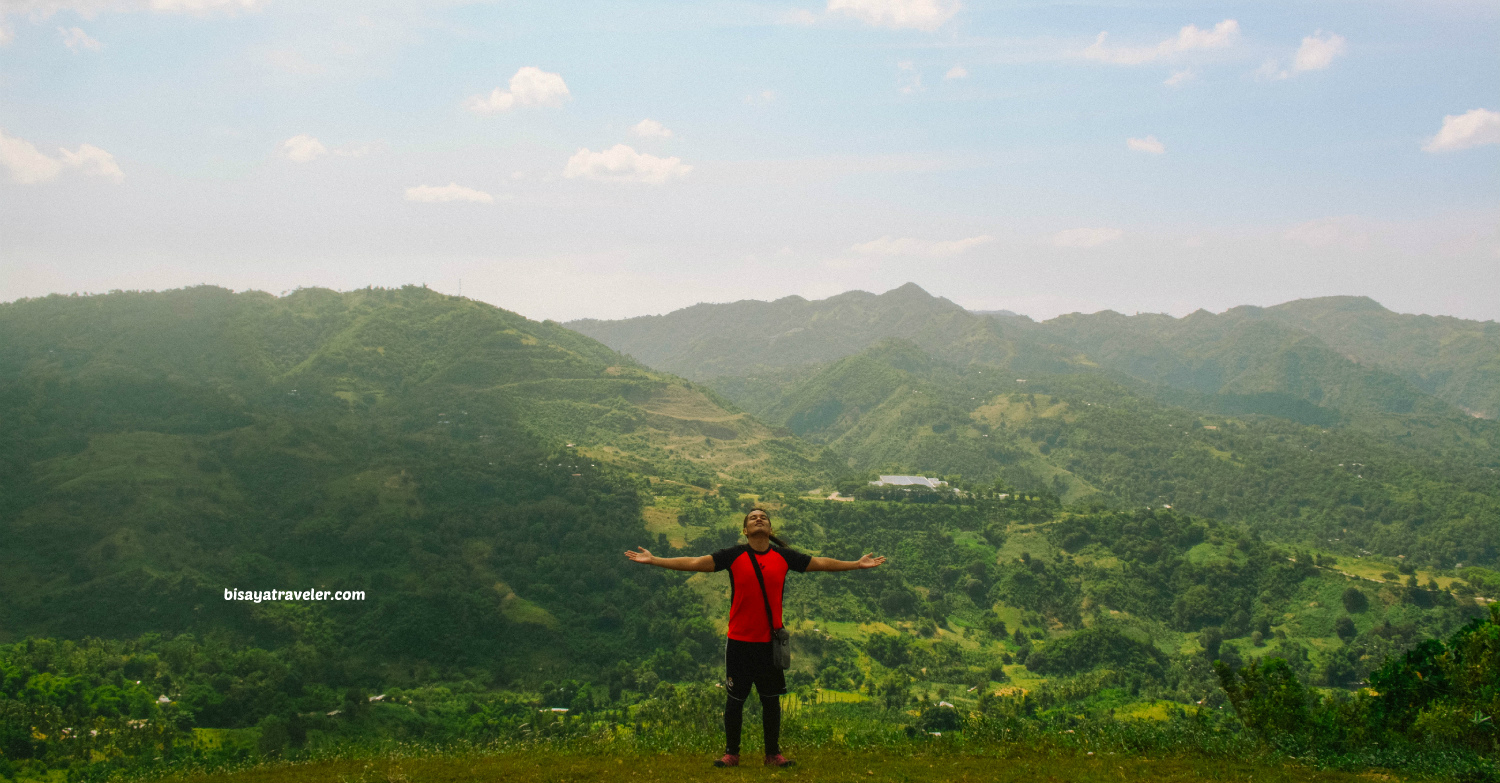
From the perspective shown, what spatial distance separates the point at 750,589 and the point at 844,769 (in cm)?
368

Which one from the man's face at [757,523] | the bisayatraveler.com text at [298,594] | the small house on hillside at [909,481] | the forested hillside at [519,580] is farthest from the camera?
the small house on hillside at [909,481]

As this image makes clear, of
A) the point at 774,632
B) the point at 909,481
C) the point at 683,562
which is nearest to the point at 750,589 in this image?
the point at 774,632

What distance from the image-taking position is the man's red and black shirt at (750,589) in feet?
33.1

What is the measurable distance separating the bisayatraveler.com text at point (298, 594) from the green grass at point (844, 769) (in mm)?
63164

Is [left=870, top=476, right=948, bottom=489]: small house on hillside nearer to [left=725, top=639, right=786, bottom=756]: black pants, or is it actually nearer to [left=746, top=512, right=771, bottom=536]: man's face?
[left=725, top=639, right=786, bottom=756]: black pants

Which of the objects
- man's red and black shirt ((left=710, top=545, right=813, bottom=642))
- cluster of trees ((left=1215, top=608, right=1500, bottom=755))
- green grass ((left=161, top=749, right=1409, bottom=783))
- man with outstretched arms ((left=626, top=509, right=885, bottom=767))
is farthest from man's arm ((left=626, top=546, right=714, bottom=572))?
cluster of trees ((left=1215, top=608, right=1500, bottom=755))

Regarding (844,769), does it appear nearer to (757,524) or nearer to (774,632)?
(774,632)

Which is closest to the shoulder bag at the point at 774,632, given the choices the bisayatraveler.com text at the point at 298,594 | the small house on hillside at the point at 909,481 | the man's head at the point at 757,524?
the man's head at the point at 757,524

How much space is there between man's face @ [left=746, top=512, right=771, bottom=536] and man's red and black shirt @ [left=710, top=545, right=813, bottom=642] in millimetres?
273

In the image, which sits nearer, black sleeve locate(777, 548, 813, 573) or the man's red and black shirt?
the man's red and black shirt

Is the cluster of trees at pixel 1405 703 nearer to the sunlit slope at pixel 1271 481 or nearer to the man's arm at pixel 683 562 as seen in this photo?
the man's arm at pixel 683 562

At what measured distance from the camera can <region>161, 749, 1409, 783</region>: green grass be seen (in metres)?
11.7

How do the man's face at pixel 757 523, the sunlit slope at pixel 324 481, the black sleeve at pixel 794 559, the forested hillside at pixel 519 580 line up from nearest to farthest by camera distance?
the man's face at pixel 757 523
the black sleeve at pixel 794 559
the forested hillside at pixel 519 580
the sunlit slope at pixel 324 481

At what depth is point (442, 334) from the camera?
17512cm
